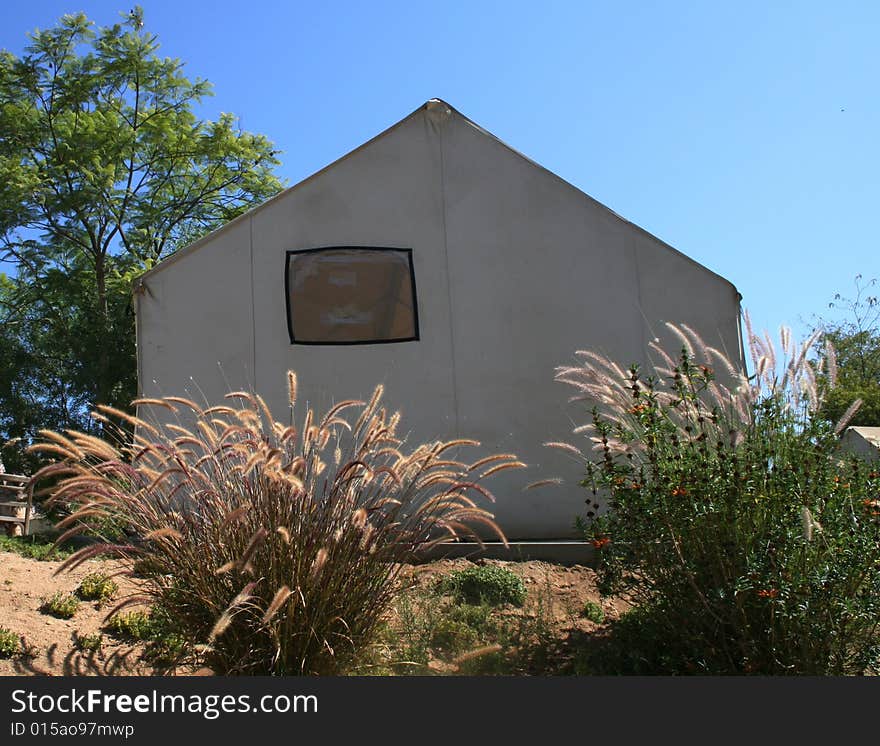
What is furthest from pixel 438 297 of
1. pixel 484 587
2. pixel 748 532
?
pixel 748 532

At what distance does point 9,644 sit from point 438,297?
4.07 metres

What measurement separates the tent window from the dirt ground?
2126 millimetres

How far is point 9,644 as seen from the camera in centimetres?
388

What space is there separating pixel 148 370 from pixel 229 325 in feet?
2.38

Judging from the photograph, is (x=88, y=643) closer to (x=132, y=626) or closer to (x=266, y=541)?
(x=132, y=626)

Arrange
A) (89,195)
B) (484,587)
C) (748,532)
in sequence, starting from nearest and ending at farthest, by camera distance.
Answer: (748,532) < (484,587) < (89,195)

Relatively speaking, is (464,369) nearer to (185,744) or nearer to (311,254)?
(311,254)

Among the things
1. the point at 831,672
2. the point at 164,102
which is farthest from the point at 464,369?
the point at 164,102

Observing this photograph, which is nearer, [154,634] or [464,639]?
[154,634]

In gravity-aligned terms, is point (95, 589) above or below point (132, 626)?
above

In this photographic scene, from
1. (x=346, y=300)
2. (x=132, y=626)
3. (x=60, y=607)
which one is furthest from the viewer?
(x=346, y=300)

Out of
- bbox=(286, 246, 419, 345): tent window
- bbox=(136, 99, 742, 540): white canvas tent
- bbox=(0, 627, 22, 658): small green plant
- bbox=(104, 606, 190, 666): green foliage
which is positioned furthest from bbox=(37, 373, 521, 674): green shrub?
bbox=(286, 246, 419, 345): tent window

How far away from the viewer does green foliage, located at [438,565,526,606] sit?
490cm

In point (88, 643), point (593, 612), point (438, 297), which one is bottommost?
point (593, 612)
